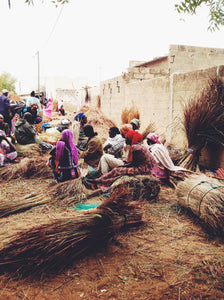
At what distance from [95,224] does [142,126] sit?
5766 mm

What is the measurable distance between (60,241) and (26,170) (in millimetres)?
3293

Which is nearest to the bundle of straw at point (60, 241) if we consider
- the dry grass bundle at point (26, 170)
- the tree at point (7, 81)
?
the dry grass bundle at point (26, 170)

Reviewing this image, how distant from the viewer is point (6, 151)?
591cm

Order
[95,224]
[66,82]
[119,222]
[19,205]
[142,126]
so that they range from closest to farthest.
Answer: [95,224]
[119,222]
[19,205]
[142,126]
[66,82]

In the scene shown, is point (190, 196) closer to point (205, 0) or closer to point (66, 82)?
point (205, 0)

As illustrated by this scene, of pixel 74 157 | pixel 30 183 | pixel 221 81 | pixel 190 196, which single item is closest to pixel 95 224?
pixel 190 196

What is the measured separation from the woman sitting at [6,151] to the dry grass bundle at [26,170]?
387mm

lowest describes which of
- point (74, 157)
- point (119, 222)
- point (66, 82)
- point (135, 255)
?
point (135, 255)

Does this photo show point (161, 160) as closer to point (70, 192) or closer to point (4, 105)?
point (70, 192)

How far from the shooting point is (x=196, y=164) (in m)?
5.08

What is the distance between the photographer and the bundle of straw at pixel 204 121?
4.62 metres

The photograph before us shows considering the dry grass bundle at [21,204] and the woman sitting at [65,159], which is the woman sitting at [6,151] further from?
the dry grass bundle at [21,204]

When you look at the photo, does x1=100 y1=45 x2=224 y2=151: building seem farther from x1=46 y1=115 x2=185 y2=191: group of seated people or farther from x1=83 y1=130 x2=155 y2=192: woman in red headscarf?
x1=83 y1=130 x2=155 y2=192: woman in red headscarf

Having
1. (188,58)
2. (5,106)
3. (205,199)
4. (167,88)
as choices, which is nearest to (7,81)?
(5,106)
